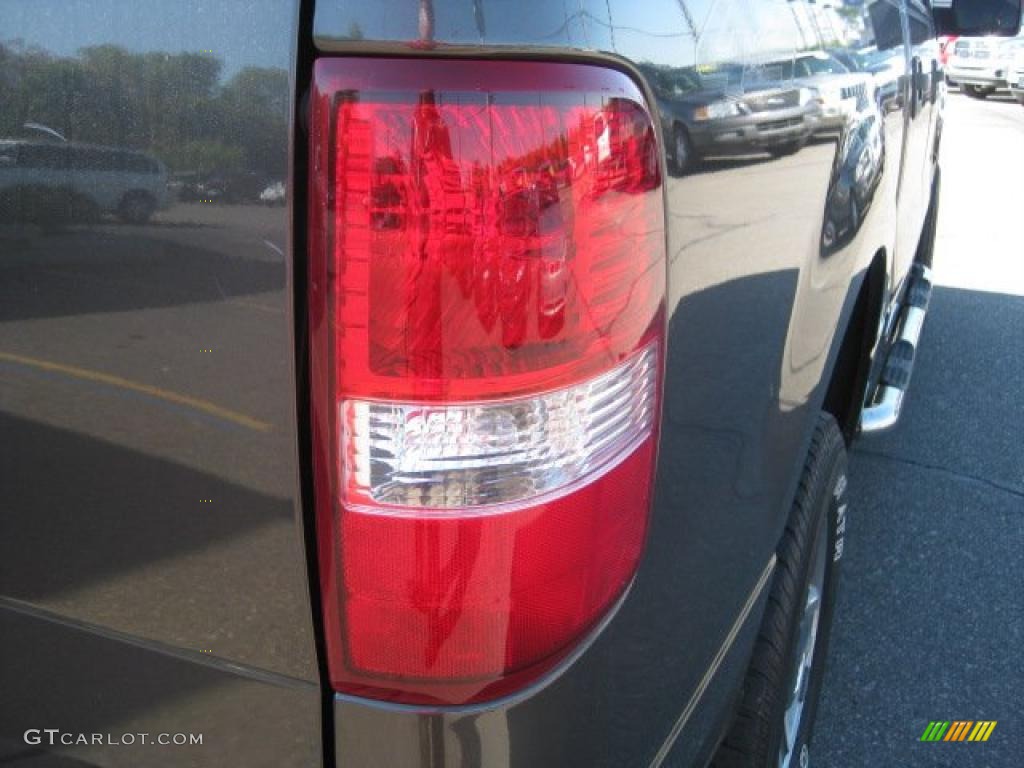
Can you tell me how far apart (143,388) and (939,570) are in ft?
9.75

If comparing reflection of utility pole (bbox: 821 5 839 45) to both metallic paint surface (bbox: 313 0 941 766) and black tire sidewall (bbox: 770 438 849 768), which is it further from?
black tire sidewall (bbox: 770 438 849 768)

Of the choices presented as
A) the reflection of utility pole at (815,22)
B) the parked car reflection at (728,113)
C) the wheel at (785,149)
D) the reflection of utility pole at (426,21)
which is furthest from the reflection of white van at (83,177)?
the reflection of utility pole at (815,22)

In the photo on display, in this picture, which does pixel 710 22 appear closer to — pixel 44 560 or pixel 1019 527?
pixel 44 560

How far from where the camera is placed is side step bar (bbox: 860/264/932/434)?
3229 mm

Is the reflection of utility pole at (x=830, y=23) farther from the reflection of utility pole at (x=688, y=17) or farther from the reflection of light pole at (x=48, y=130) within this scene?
the reflection of light pole at (x=48, y=130)

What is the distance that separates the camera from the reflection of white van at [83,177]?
110 cm

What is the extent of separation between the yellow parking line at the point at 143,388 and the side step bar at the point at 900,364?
2.37 meters

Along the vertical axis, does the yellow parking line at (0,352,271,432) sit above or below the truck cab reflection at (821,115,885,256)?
below

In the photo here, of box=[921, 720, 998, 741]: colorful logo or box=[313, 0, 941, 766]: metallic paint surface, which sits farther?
box=[921, 720, 998, 741]: colorful logo

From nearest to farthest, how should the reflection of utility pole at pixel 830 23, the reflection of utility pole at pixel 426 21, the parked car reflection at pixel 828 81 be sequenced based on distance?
the reflection of utility pole at pixel 426 21 → the parked car reflection at pixel 828 81 → the reflection of utility pole at pixel 830 23

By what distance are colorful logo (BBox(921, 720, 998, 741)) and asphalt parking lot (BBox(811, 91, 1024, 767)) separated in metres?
0.02

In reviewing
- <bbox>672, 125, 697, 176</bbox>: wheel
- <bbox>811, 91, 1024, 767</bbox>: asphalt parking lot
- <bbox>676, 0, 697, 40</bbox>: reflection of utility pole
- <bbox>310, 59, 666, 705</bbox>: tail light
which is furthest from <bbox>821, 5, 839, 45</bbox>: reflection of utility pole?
<bbox>811, 91, 1024, 767</bbox>: asphalt parking lot

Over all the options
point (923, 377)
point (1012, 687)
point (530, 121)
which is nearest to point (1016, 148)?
point (923, 377)

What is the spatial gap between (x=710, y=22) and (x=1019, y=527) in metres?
2.93
